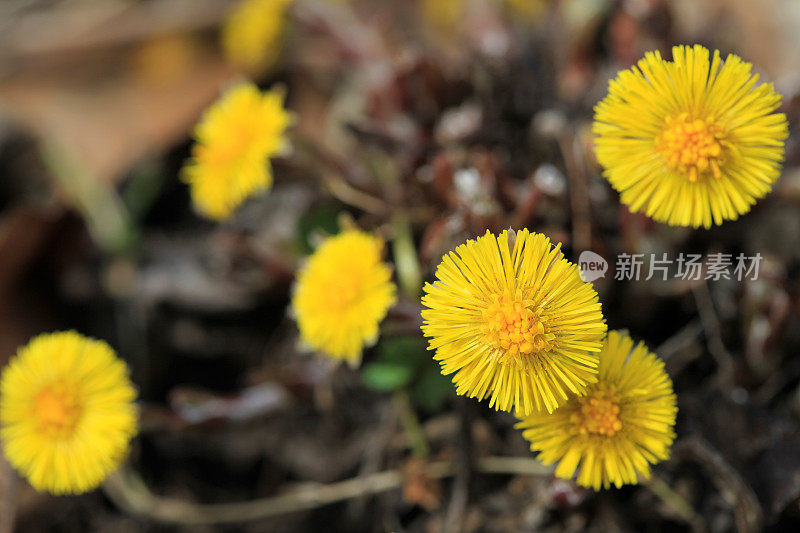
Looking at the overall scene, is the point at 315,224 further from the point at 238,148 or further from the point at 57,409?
the point at 57,409

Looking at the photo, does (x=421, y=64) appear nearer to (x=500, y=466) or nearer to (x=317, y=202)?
(x=317, y=202)

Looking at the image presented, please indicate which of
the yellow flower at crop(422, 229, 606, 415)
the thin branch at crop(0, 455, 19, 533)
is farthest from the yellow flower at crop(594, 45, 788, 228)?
the thin branch at crop(0, 455, 19, 533)

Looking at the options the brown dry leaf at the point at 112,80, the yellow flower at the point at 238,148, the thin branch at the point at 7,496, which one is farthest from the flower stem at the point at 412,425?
the brown dry leaf at the point at 112,80

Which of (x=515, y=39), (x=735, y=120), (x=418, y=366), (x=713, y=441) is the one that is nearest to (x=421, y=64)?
(x=515, y=39)

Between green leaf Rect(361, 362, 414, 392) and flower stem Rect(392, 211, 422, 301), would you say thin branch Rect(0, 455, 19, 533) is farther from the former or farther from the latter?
flower stem Rect(392, 211, 422, 301)

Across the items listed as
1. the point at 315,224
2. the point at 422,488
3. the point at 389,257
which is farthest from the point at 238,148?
the point at 422,488

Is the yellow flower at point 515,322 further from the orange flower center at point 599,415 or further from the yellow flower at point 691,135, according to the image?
the yellow flower at point 691,135
